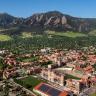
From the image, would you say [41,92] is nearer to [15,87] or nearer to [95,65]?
[15,87]

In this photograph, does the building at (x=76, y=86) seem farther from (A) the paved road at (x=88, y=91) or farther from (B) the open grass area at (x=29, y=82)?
(B) the open grass area at (x=29, y=82)

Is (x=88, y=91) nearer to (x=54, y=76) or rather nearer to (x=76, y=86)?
(x=76, y=86)

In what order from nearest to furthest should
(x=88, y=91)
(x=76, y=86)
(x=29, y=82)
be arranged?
1. (x=88, y=91)
2. (x=76, y=86)
3. (x=29, y=82)

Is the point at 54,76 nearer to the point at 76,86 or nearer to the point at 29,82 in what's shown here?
the point at 29,82

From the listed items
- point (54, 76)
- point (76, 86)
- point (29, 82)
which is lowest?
point (29, 82)

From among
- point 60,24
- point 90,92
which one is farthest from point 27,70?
point 60,24

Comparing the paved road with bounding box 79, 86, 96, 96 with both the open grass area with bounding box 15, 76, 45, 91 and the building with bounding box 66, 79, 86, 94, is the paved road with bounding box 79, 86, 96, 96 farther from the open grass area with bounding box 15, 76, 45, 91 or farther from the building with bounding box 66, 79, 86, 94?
the open grass area with bounding box 15, 76, 45, 91

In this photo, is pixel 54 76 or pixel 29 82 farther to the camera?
pixel 54 76

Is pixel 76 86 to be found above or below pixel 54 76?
below

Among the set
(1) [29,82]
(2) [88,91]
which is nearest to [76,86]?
(2) [88,91]

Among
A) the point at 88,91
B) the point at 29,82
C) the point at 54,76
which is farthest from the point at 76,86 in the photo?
the point at 29,82

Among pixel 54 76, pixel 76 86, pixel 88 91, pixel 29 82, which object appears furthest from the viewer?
pixel 54 76
